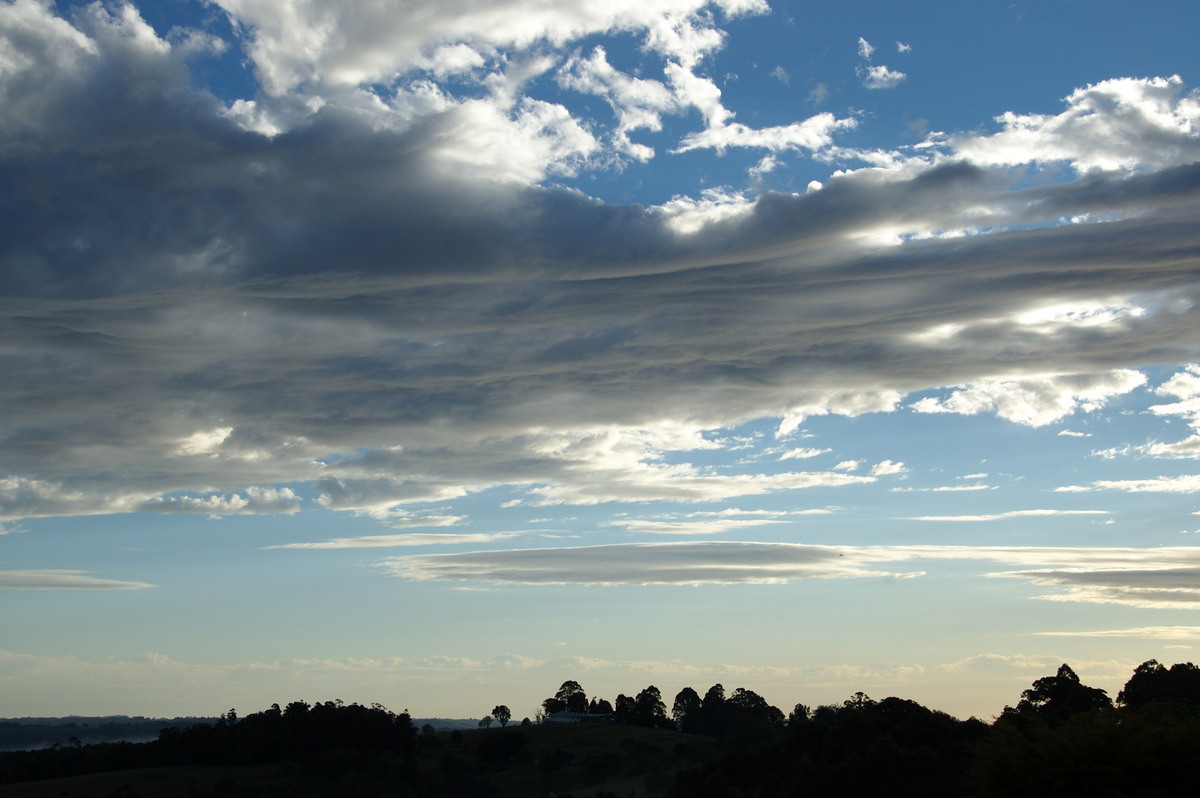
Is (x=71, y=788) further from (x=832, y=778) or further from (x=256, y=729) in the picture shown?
(x=832, y=778)

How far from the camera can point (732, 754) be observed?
98.2 meters

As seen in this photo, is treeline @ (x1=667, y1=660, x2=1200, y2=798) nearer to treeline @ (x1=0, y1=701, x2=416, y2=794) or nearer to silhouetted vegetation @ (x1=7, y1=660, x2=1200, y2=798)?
silhouetted vegetation @ (x1=7, y1=660, x2=1200, y2=798)

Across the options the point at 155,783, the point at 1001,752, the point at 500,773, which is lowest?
the point at 500,773

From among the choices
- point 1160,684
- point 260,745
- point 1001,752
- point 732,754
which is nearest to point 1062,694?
point 1160,684

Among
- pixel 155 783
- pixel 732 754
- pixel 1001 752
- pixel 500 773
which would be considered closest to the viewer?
pixel 1001 752

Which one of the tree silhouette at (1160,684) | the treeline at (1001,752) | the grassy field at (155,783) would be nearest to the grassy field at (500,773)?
the grassy field at (155,783)

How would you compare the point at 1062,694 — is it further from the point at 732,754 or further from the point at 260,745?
the point at 260,745

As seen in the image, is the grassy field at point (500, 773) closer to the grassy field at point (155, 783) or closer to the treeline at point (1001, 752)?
the grassy field at point (155, 783)

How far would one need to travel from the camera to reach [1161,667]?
116 metres

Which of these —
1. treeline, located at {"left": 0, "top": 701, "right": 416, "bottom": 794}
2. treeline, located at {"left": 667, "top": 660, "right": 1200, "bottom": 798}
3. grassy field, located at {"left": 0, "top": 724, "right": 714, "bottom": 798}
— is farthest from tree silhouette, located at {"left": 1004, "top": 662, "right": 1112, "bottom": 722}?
treeline, located at {"left": 0, "top": 701, "right": 416, "bottom": 794}

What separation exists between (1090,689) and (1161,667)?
12452 mm

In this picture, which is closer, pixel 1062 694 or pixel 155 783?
pixel 1062 694

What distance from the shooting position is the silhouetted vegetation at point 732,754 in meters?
42.1

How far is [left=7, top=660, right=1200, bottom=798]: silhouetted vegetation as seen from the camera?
138 ft
